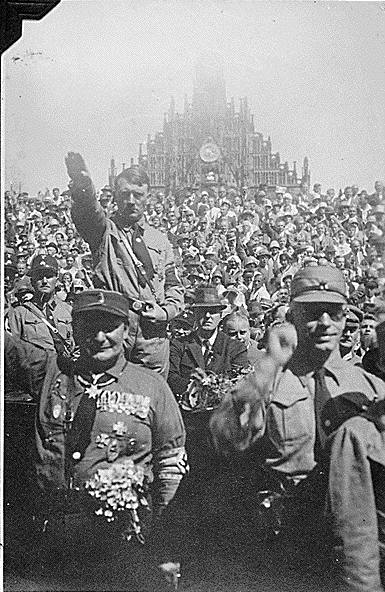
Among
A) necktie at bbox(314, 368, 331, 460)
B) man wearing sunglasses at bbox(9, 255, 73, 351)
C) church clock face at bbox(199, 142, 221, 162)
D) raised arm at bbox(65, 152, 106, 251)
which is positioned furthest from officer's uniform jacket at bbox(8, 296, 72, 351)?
necktie at bbox(314, 368, 331, 460)

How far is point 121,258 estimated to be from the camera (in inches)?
100

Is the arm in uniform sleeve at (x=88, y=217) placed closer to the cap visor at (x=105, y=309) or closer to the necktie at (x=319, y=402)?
the cap visor at (x=105, y=309)

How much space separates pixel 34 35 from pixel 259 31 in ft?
2.51

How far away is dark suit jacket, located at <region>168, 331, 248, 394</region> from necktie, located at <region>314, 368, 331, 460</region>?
0.25 metres

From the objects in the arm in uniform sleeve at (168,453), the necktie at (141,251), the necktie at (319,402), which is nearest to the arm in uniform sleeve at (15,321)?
the necktie at (141,251)

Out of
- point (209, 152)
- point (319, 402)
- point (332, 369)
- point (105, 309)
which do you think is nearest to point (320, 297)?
point (332, 369)

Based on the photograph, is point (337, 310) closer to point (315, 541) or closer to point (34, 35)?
point (315, 541)

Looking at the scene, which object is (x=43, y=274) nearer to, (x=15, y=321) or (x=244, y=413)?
(x=15, y=321)

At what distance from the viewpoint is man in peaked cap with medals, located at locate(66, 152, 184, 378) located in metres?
2.53

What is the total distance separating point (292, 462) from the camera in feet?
8.23

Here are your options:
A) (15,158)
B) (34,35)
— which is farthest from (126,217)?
(34,35)

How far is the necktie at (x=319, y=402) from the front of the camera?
2.50 metres

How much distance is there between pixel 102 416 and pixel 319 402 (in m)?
0.74

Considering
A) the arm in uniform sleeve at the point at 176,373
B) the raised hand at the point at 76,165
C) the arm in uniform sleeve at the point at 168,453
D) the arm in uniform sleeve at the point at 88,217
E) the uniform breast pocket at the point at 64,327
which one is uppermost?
the raised hand at the point at 76,165
